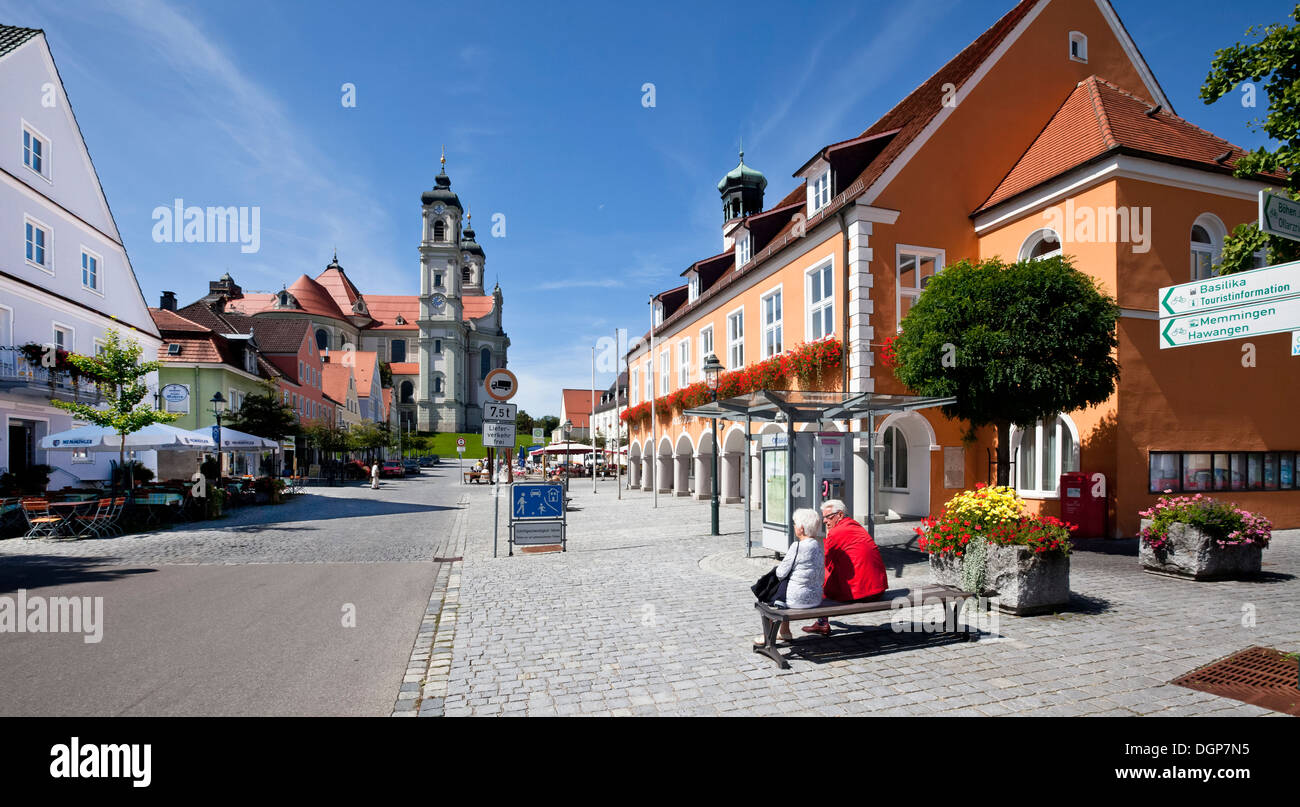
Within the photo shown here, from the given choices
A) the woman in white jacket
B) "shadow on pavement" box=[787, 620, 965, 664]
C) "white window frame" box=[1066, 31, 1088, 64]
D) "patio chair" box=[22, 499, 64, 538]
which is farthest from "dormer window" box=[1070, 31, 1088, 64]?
"patio chair" box=[22, 499, 64, 538]

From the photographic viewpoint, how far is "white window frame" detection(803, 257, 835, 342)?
1675cm

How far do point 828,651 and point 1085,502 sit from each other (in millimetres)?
9983

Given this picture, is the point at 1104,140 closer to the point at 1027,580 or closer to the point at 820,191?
the point at 820,191

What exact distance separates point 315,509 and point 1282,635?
81.6 ft

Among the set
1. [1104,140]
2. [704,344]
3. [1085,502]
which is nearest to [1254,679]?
[1085,502]

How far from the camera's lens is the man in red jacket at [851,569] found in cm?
653

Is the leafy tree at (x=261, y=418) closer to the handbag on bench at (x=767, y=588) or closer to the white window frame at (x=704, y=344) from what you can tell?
the white window frame at (x=704, y=344)

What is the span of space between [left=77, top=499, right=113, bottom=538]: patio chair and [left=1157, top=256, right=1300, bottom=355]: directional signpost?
19742mm

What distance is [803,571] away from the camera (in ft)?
20.4

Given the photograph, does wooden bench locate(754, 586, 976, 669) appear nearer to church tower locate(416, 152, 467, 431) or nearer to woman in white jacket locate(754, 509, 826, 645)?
woman in white jacket locate(754, 509, 826, 645)

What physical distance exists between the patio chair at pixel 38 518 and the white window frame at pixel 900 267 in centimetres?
1906
